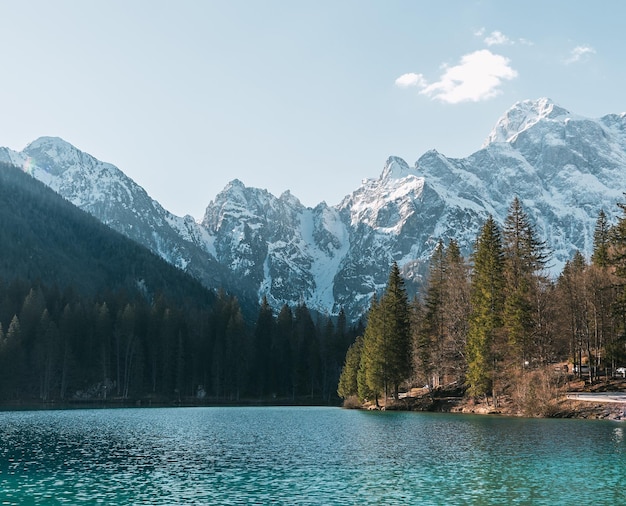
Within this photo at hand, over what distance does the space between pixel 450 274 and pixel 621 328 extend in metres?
27.7

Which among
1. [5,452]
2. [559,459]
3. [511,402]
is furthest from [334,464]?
[511,402]

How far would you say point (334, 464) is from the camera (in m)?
35.8

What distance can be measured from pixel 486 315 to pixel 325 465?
4614 centimetres

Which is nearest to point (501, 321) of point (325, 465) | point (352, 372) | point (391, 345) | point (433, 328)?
point (433, 328)

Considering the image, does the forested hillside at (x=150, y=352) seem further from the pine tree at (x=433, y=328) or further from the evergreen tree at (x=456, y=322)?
the evergreen tree at (x=456, y=322)

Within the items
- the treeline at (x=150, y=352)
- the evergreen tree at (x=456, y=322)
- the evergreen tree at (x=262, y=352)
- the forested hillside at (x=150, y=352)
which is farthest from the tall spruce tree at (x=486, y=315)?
the evergreen tree at (x=262, y=352)

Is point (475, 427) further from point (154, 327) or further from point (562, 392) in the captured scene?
point (154, 327)

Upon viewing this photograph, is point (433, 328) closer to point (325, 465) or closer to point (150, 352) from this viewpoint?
point (325, 465)

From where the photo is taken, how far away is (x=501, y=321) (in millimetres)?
76188

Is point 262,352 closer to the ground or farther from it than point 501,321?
closer to the ground

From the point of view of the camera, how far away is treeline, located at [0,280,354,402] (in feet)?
418

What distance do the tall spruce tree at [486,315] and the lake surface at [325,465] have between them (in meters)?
18.0

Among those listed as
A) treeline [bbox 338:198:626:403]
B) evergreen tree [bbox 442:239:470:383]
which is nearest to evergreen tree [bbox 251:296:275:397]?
treeline [bbox 338:198:626:403]

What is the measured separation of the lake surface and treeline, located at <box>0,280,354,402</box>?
74.2 meters
